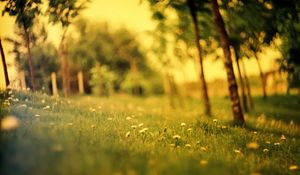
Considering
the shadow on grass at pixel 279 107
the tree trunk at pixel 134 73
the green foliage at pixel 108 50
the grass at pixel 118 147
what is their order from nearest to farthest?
the grass at pixel 118 147 → the shadow on grass at pixel 279 107 → the green foliage at pixel 108 50 → the tree trunk at pixel 134 73

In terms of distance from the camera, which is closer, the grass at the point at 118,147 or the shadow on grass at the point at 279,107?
the grass at the point at 118,147

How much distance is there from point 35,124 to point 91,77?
3097 cm

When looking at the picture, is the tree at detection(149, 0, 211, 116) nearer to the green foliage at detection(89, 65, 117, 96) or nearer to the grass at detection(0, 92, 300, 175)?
the grass at detection(0, 92, 300, 175)

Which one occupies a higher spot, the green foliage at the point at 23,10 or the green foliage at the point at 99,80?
the green foliage at the point at 23,10

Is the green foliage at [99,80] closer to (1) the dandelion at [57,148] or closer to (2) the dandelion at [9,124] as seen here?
(2) the dandelion at [9,124]

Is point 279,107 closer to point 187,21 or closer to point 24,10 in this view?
point 187,21

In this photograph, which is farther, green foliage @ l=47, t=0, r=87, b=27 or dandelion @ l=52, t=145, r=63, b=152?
green foliage @ l=47, t=0, r=87, b=27

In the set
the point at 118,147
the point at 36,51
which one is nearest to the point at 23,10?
the point at 118,147

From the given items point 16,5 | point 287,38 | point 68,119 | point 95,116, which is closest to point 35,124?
point 68,119

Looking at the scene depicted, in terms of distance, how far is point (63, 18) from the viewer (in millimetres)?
16391

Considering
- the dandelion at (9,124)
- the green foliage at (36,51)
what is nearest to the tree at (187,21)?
the green foliage at (36,51)

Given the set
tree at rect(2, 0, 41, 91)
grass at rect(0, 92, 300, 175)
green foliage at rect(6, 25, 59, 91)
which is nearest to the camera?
grass at rect(0, 92, 300, 175)

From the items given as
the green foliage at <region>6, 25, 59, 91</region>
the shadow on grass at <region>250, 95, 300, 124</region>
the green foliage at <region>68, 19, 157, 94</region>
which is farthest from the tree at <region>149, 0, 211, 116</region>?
the green foliage at <region>68, 19, 157, 94</region>

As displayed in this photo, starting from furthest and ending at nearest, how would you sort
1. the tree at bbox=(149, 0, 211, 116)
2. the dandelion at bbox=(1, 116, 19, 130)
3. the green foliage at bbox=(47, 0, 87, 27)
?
1. the tree at bbox=(149, 0, 211, 116)
2. the green foliage at bbox=(47, 0, 87, 27)
3. the dandelion at bbox=(1, 116, 19, 130)
